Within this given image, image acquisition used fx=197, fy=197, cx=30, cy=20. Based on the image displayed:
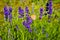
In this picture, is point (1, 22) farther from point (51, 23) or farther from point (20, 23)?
point (51, 23)

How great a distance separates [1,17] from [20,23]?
792 millimetres

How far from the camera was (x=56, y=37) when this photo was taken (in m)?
2.83

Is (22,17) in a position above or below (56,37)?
above

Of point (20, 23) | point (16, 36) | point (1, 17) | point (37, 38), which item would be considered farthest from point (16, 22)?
point (1, 17)

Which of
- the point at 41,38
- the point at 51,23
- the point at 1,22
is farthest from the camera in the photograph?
the point at 1,22

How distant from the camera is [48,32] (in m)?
2.79

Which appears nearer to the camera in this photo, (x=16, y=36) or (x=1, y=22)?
(x=16, y=36)

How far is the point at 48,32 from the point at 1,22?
108cm

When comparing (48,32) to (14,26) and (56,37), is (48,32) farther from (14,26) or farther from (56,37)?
(14,26)

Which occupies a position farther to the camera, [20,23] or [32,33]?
[20,23]

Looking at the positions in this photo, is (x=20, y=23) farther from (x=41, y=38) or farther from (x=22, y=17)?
(x=41, y=38)

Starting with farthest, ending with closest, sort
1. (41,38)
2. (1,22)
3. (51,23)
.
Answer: (1,22) < (51,23) < (41,38)

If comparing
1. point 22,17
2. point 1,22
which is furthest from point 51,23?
point 1,22

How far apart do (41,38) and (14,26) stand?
57 centimetres
